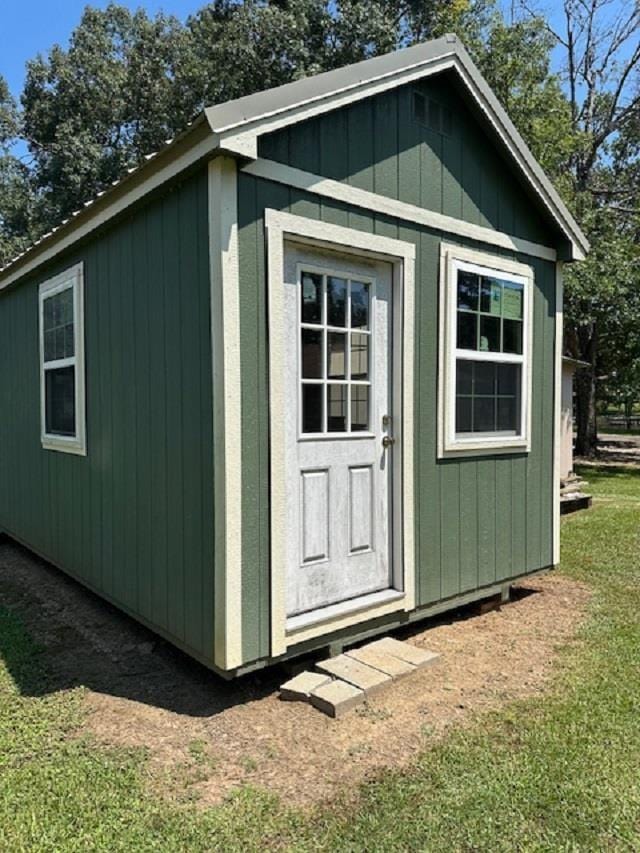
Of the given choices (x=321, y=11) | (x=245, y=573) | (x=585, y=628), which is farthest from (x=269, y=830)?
(x=321, y=11)

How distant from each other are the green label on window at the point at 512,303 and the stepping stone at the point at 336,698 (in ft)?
9.05

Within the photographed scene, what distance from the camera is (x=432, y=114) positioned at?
155 inches

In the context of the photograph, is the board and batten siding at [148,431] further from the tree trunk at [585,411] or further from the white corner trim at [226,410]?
the tree trunk at [585,411]

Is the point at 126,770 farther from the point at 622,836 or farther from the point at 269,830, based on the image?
the point at 622,836

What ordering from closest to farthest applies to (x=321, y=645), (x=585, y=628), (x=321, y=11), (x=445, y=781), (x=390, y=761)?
(x=445, y=781), (x=390, y=761), (x=321, y=645), (x=585, y=628), (x=321, y=11)

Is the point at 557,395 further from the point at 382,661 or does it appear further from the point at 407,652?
the point at 382,661

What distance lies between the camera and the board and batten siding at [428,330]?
301 centimetres

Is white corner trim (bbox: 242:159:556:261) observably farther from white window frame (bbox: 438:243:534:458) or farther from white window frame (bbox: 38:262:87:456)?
white window frame (bbox: 38:262:87:456)

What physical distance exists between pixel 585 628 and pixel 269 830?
2.77 metres

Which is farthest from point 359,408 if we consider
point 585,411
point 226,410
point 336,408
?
point 585,411

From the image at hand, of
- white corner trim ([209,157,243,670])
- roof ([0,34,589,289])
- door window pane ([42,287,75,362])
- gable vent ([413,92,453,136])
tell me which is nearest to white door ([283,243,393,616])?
white corner trim ([209,157,243,670])

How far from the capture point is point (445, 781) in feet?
7.91

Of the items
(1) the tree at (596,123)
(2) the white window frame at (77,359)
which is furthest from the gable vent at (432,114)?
(1) the tree at (596,123)

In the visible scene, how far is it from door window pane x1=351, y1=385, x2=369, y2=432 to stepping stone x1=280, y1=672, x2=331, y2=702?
1358mm
